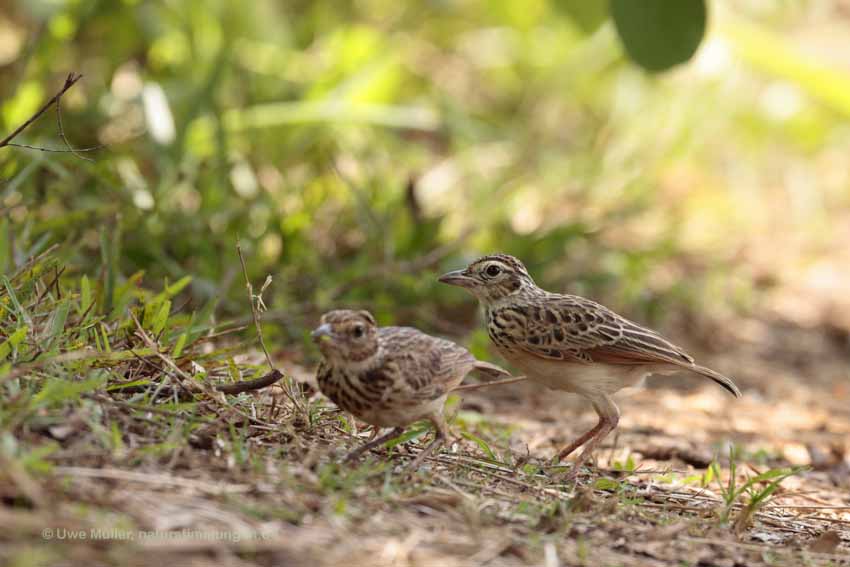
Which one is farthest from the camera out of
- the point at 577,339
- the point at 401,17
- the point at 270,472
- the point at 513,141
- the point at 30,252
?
the point at 401,17

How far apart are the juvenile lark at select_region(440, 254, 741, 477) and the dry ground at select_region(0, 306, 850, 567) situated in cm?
36

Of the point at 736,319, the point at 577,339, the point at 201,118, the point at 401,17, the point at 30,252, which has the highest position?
the point at 401,17

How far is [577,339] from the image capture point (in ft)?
16.2

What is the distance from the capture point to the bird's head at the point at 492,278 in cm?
513

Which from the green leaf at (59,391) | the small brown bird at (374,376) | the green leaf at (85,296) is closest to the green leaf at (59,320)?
the green leaf at (85,296)

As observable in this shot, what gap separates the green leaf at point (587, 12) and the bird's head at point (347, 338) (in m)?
3.84

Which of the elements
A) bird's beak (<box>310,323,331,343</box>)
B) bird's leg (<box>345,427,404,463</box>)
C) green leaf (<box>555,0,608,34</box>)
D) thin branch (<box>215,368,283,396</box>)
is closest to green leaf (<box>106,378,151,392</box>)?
thin branch (<box>215,368,283,396</box>)

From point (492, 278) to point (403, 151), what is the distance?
14.8 ft

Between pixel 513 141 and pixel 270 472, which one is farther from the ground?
pixel 513 141

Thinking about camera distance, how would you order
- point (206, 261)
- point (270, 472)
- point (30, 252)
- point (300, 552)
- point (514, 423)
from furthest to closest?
point (206, 261)
point (514, 423)
point (30, 252)
point (270, 472)
point (300, 552)

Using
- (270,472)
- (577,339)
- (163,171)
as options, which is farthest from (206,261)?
(270,472)

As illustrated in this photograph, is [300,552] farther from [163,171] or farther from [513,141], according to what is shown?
[513,141]

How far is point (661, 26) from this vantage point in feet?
19.3

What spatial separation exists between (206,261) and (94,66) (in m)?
2.94
